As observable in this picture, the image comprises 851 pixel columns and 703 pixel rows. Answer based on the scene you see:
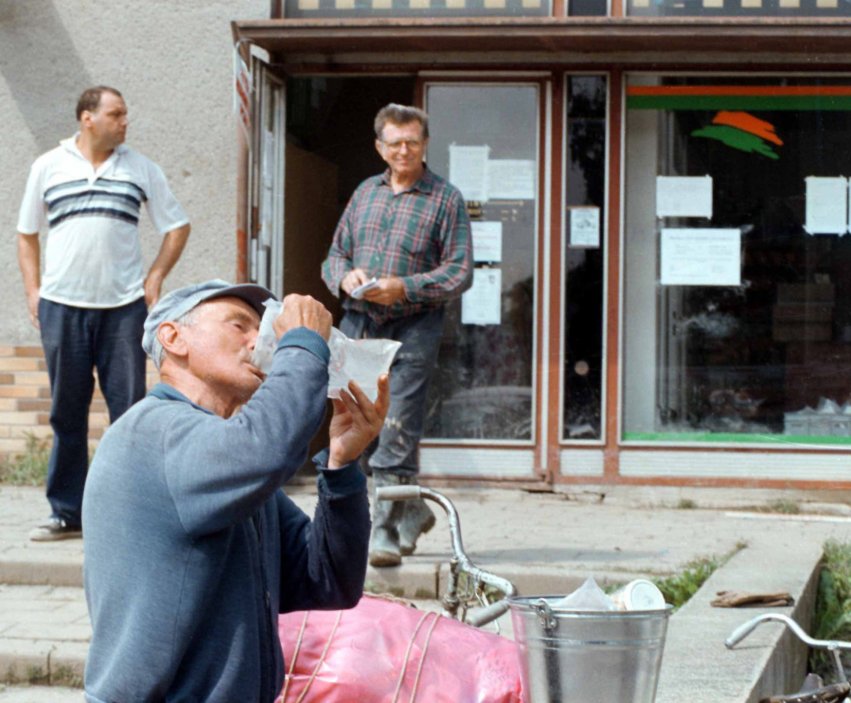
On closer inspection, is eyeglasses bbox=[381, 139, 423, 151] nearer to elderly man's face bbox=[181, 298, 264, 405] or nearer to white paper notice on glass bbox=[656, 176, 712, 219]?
white paper notice on glass bbox=[656, 176, 712, 219]

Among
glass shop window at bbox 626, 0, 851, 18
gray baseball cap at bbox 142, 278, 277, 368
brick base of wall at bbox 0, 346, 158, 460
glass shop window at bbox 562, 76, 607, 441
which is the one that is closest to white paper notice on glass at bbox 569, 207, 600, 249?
glass shop window at bbox 562, 76, 607, 441

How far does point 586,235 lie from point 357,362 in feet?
20.4

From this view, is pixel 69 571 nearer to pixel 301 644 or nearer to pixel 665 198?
pixel 301 644

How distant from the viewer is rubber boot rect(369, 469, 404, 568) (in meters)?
6.34

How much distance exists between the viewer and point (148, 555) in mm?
2691

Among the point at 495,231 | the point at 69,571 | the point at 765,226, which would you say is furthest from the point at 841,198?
the point at 69,571

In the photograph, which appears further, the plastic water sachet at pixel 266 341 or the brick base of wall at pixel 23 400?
the brick base of wall at pixel 23 400

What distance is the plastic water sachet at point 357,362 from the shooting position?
298cm

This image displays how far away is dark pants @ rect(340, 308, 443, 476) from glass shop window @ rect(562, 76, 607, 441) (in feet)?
8.77

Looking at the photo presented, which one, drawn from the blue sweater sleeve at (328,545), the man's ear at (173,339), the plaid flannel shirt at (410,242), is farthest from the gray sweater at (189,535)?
the plaid flannel shirt at (410,242)

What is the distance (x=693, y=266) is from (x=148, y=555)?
22.6ft

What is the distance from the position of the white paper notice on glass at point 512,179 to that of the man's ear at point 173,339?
253 inches

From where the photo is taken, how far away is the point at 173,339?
2918mm

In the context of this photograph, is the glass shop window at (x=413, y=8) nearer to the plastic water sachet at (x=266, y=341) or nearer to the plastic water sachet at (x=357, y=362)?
the plastic water sachet at (x=357, y=362)
